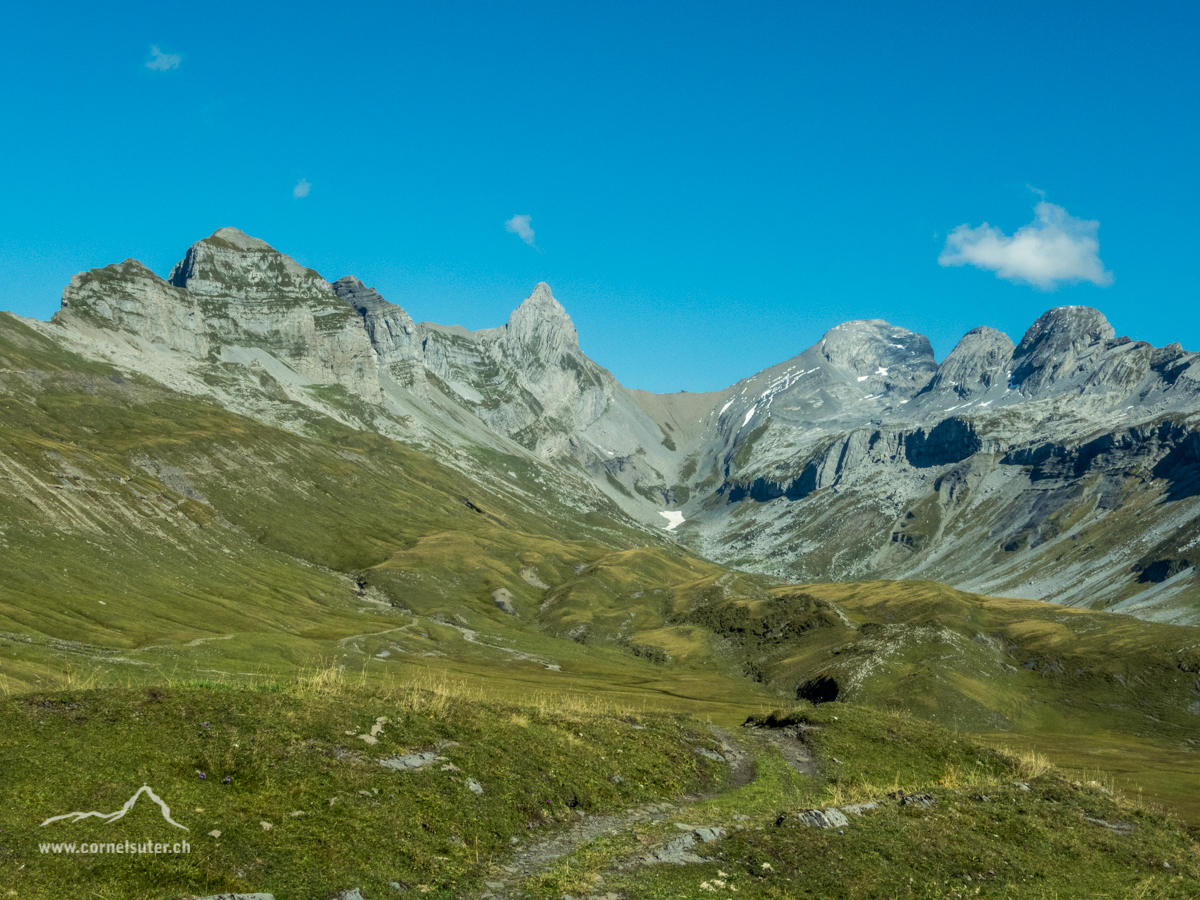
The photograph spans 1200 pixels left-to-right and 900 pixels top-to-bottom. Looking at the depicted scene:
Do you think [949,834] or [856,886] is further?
[949,834]

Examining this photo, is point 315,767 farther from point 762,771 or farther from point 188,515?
point 188,515

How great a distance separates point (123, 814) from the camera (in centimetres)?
1891

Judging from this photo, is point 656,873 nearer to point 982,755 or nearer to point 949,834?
point 949,834

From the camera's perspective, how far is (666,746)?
3500 cm

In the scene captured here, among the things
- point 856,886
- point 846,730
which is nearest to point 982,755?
point 846,730

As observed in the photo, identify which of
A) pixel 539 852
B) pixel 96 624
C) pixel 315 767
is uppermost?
pixel 315 767

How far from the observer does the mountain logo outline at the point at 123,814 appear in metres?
18.4

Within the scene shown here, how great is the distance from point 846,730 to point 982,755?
6.63 m

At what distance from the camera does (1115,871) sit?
1028 inches

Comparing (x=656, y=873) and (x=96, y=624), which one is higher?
(x=656, y=873)

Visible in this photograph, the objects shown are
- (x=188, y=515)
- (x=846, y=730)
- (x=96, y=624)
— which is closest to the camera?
(x=846, y=730)

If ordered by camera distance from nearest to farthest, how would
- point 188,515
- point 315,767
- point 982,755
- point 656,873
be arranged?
point 656,873 < point 315,767 < point 982,755 < point 188,515

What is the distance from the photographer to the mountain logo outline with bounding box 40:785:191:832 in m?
18.4

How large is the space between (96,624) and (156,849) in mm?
101731
